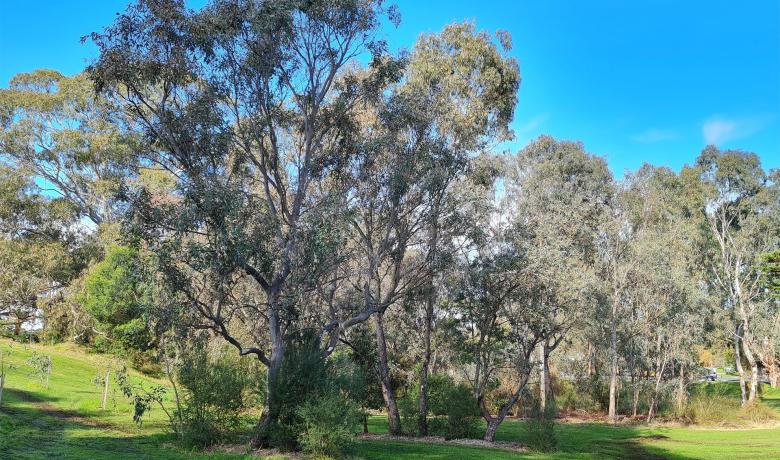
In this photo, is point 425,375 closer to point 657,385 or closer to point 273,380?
point 273,380

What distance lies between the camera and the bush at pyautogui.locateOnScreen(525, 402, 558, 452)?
69.8 feet

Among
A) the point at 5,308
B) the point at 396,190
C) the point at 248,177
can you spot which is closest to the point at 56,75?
the point at 5,308

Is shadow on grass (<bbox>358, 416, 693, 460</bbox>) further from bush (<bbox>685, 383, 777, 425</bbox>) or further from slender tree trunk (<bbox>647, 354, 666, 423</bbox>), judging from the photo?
bush (<bbox>685, 383, 777, 425</bbox>)

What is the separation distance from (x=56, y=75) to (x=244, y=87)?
115 ft

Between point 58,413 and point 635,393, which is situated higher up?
point 635,393

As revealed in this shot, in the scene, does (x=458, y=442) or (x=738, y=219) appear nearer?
(x=458, y=442)

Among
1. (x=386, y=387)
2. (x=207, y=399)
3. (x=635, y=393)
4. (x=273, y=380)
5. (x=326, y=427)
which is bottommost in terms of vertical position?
(x=635, y=393)

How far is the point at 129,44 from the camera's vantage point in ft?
54.0

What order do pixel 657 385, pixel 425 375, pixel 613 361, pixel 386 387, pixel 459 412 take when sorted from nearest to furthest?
pixel 459 412 < pixel 386 387 < pixel 425 375 < pixel 657 385 < pixel 613 361

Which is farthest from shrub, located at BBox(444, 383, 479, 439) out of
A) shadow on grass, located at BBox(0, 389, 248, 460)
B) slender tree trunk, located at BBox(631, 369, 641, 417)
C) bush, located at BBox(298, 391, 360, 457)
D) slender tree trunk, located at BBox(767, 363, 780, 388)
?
slender tree trunk, located at BBox(767, 363, 780, 388)

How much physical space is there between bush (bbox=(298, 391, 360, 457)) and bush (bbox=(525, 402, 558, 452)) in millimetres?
9253

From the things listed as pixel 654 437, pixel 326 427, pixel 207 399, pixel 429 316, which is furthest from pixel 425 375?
pixel 654 437

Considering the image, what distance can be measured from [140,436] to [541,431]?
47.2 feet

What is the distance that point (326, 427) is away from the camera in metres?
14.9
